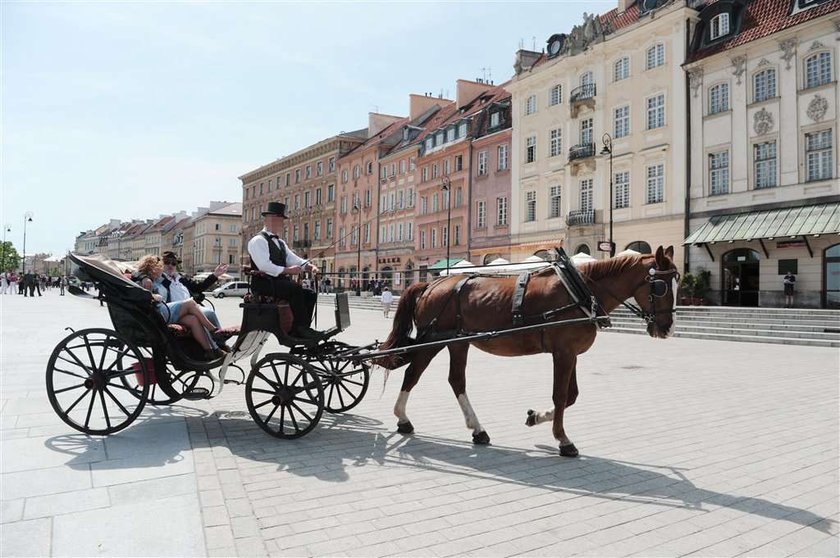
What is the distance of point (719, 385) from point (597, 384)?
6.28ft

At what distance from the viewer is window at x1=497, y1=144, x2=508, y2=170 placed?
3969cm

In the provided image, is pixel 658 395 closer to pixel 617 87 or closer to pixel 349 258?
pixel 617 87

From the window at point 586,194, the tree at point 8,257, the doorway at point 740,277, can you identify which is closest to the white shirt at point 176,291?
the doorway at point 740,277

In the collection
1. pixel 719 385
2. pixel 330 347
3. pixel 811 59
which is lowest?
pixel 719 385

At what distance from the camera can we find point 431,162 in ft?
155

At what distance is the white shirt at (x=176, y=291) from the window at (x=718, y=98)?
89.3 ft

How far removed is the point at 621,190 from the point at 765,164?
23.8 ft

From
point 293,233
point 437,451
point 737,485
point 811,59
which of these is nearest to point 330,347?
point 437,451

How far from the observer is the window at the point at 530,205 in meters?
37.0

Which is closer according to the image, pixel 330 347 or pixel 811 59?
pixel 330 347

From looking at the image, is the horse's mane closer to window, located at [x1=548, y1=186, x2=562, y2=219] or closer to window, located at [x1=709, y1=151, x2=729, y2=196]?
window, located at [x1=709, y1=151, x2=729, y2=196]

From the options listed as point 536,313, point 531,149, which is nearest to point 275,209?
point 536,313

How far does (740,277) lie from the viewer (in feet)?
86.7

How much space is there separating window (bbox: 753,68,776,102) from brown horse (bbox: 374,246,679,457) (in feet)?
82.6
